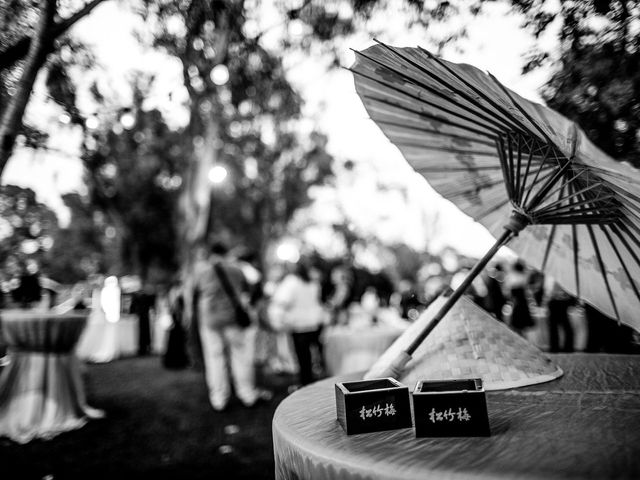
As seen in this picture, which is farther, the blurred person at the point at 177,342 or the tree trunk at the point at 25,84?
the blurred person at the point at 177,342

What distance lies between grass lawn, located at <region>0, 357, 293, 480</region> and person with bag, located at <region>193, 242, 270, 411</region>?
24 cm

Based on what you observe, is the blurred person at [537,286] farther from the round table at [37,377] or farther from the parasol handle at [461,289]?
the round table at [37,377]

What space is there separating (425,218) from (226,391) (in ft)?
60.0

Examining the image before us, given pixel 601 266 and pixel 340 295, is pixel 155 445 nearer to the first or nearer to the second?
pixel 601 266

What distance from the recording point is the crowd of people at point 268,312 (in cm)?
487

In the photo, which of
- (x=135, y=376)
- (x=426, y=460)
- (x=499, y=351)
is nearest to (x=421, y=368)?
(x=499, y=351)

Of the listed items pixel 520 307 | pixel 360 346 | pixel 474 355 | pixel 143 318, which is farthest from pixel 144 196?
pixel 474 355

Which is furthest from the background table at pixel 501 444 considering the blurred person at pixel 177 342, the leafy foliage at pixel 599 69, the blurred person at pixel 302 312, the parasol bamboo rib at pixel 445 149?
the blurred person at pixel 177 342

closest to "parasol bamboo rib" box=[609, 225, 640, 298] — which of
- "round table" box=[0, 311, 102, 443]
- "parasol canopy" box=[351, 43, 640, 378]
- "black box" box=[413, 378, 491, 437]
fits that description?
"parasol canopy" box=[351, 43, 640, 378]

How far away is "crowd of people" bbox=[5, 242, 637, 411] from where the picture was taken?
16.0ft

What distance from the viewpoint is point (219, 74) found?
5324 mm

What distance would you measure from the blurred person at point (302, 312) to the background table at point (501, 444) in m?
4.19

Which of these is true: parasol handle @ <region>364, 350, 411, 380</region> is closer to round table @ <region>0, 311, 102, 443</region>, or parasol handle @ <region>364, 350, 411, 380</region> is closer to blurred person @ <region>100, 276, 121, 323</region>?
round table @ <region>0, 311, 102, 443</region>

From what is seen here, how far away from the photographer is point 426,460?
853mm
